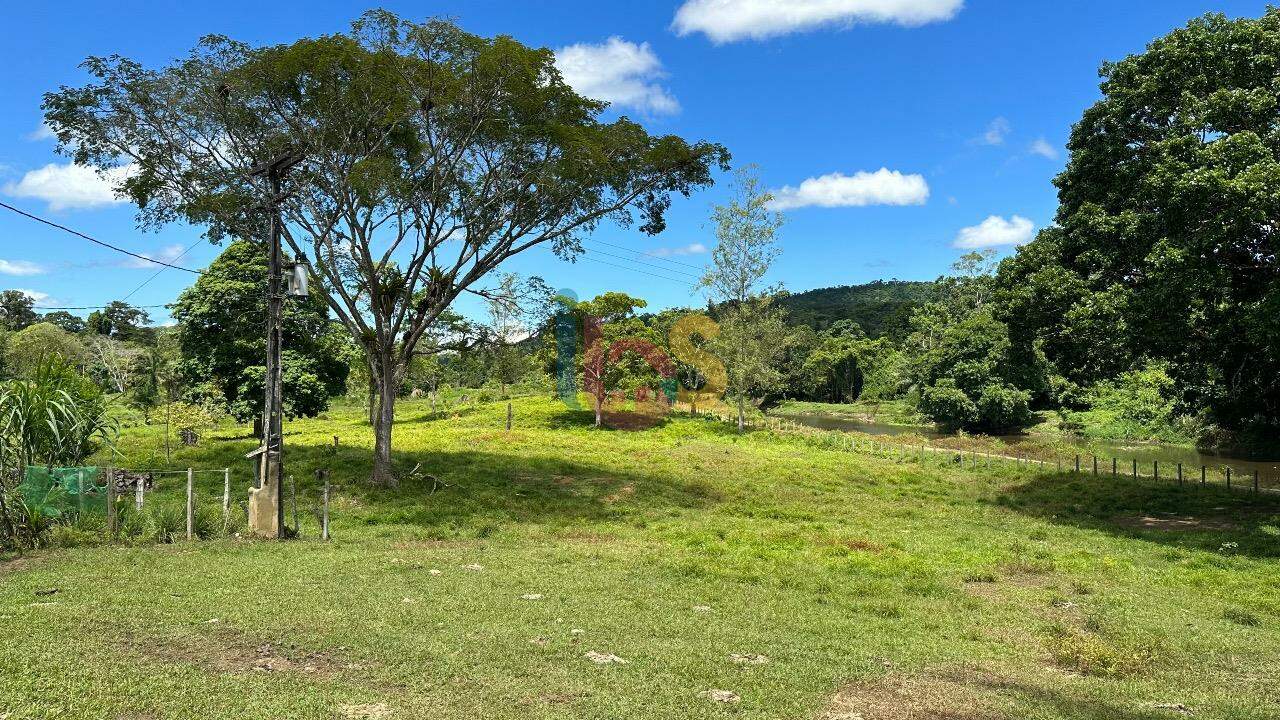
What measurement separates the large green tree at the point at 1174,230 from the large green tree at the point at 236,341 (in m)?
30.1

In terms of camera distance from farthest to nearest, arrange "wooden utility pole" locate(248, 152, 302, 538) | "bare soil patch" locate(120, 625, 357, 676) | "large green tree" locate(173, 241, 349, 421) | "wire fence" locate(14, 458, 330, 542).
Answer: "large green tree" locate(173, 241, 349, 421), "wooden utility pole" locate(248, 152, 302, 538), "wire fence" locate(14, 458, 330, 542), "bare soil patch" locate(120, 625, 357, 676)

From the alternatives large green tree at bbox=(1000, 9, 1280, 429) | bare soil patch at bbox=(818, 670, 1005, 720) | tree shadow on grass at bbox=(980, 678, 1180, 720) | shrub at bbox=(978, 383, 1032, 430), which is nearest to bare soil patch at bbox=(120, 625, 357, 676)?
bare soil patch at bbox=(818, 670, 1005, 720)

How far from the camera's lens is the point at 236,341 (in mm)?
34344

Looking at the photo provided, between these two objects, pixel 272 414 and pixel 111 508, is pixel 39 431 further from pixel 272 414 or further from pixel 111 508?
pixel 272 414

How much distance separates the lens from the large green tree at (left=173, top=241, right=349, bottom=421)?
34.2 meters

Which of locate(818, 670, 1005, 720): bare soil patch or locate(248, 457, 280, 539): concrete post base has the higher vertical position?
locate(248, 457, 280, 539): concrete post base

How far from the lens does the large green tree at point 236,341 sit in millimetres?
34250

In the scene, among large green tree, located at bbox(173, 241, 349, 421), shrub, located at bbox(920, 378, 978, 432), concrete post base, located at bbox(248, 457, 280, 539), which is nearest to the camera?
concrete post base, located at bbox(248, 457, 280, 539)

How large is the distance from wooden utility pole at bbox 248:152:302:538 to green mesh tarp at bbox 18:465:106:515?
2592 mm

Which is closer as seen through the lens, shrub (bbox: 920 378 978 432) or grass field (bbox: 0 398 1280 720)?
grass field (bbox: 0 398 1280 720)

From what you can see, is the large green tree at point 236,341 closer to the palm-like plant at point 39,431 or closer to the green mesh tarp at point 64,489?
the palm-like plant at point 39,431

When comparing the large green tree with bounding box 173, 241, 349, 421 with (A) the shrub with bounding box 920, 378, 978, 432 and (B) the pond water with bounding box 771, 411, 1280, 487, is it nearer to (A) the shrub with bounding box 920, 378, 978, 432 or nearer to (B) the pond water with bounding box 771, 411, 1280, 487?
(B) the pond water with bounding box 771, 411, 1280, 487

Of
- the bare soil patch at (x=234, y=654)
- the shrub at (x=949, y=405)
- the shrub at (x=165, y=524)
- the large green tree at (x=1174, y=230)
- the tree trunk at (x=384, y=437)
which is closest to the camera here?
the bare soil patch at (x=234, y=654)

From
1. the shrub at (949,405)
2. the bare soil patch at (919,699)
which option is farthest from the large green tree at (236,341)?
the shrub at (949,405)
